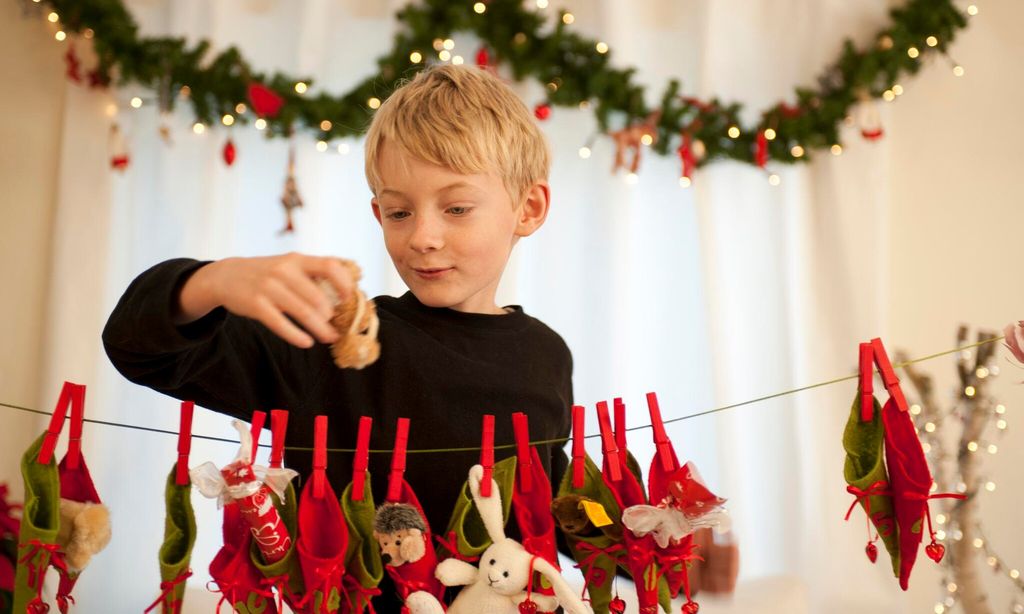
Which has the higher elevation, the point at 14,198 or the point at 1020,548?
the point at 14,198

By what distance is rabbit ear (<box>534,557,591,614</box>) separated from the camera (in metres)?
0.83

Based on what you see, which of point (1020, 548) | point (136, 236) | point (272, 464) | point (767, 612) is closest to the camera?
point (272, 464)

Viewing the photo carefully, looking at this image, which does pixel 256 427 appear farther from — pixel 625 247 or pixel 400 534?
pixel 625 247

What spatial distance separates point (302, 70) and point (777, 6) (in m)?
1.05

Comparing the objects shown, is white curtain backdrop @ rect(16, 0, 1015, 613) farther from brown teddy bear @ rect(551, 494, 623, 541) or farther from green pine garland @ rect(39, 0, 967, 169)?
brown teddy bear @ rect(551, 494, 623, 541)

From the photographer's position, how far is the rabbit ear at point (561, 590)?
83 cm

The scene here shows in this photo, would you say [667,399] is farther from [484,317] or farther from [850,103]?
[484,317]

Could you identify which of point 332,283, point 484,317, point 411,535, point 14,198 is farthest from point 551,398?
point 14,198

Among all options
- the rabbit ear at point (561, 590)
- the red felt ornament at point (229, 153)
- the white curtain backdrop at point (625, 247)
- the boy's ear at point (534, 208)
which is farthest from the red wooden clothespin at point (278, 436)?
the red felt ornament at point (229, 153)

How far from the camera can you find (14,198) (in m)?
2.28

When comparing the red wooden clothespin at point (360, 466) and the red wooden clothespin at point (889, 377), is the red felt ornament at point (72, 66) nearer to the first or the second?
the red wooden clothespin at point (360, 466)

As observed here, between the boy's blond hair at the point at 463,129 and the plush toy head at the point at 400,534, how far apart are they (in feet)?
1.07

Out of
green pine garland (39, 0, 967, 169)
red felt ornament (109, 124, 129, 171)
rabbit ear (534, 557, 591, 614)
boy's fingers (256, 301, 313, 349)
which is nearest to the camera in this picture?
boy's fingers (256, 301, 313, 349)

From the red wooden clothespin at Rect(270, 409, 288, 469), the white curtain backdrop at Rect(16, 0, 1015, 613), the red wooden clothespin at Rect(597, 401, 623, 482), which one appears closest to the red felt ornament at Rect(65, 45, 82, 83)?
the white curtain backdrop at Rect(16, 0, 1015, 613)
